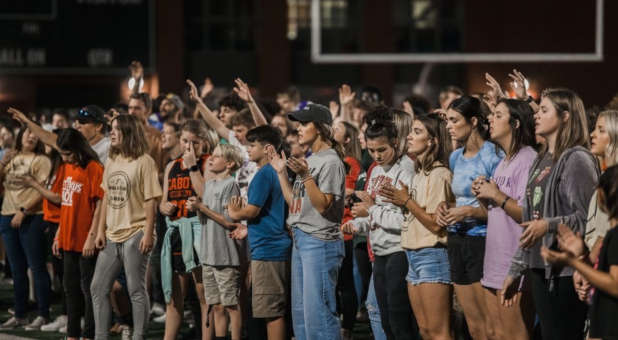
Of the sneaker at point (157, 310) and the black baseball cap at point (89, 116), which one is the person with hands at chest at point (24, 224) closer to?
the sneaker at point (157, 310)

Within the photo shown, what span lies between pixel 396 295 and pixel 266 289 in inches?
48.8

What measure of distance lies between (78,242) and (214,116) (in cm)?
191

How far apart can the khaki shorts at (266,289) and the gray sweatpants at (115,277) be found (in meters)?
1.10

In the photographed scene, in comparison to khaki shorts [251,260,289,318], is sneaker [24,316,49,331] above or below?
below

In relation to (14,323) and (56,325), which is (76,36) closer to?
(14,323)

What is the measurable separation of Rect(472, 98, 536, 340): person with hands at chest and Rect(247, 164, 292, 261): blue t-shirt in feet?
6.36

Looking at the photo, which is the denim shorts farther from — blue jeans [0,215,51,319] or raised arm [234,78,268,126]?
blue jeans [0,215,51,319]

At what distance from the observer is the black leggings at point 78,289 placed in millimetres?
9445

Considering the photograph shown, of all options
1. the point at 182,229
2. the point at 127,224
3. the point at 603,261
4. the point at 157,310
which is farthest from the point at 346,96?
the point at 603,261

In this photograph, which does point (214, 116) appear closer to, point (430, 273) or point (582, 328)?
point (430, 273)

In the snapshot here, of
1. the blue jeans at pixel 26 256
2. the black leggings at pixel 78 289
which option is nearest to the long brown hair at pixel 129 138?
the black leggings at pixel 78 289

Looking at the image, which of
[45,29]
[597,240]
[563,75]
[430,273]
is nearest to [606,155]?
[597,240]

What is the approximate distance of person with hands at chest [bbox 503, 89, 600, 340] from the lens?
629cm

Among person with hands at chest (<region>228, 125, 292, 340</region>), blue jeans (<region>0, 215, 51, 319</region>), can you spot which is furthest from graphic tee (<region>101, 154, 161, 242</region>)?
blue jeans (<region>0, 215, 51, 319</region>)
